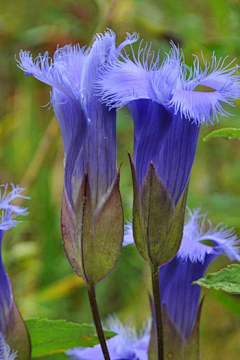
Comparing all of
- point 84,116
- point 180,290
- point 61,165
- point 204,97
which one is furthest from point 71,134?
point 61,165

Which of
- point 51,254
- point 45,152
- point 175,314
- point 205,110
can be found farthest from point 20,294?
point 205,110

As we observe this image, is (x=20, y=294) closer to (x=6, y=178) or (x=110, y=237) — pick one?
(x=6, y=178)

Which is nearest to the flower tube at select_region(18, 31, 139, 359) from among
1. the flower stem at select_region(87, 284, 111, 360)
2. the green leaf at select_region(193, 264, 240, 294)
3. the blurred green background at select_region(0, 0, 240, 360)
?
the flower stem at select_region(87, 284, 111, 360)

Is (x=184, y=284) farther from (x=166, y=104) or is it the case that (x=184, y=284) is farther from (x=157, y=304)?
(x=166, y=104)

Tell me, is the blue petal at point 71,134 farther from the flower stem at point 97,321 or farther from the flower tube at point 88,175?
the flower stem at point 97,321

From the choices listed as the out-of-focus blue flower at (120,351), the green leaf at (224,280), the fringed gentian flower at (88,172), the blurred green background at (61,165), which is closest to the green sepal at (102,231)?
the fringed gentian flower at (88,172)

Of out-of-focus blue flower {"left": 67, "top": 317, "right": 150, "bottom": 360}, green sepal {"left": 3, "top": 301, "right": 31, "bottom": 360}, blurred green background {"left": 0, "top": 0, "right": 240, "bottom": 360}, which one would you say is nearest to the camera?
green sepal {"left": 3, "top": 301, "right": 31, "bottom": 360}

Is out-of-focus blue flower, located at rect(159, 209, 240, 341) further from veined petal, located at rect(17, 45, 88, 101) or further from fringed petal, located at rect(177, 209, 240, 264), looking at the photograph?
veined petal, located at rect(17, 45, 88, 101)
